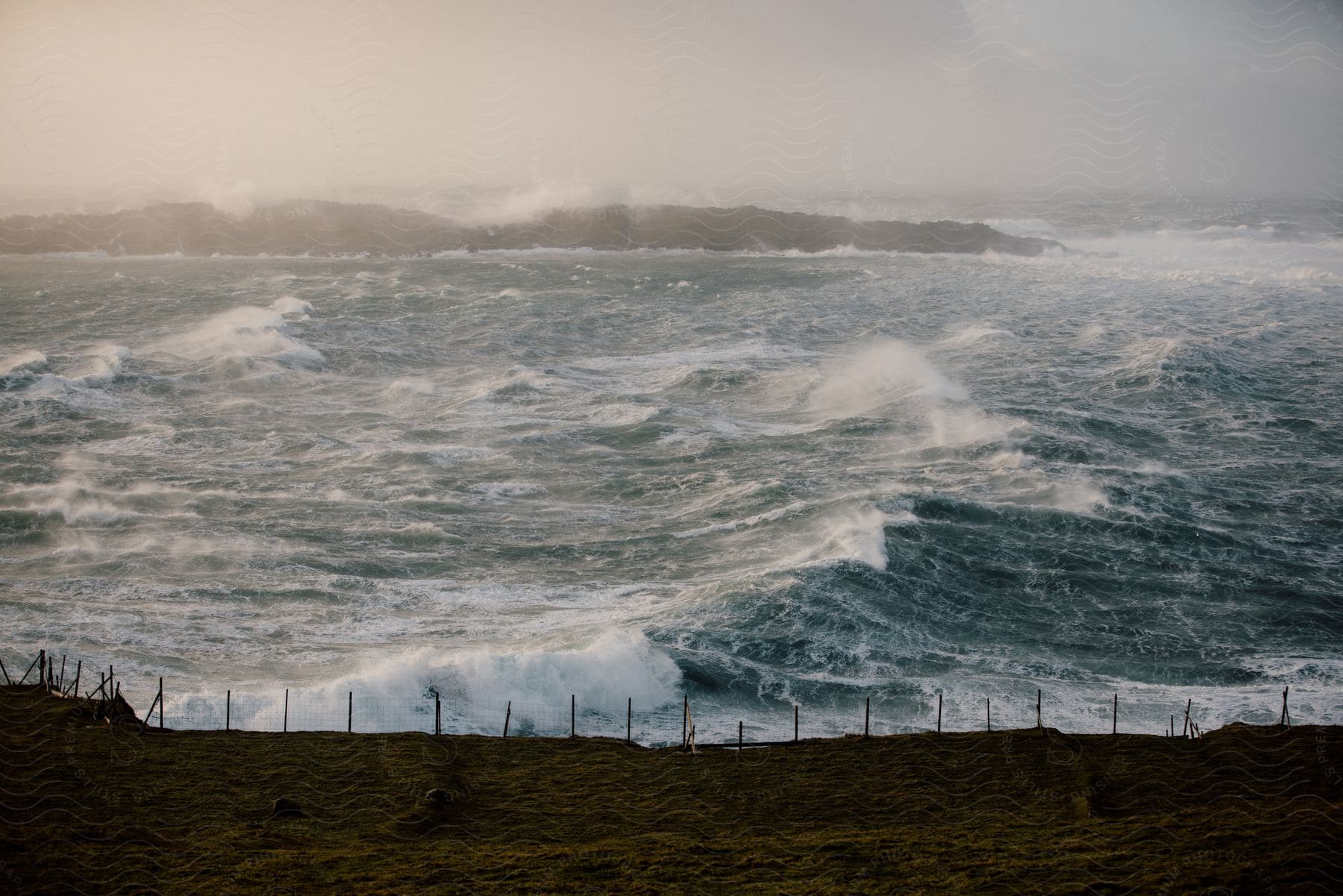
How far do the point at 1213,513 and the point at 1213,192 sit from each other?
182m

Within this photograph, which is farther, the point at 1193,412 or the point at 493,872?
the point at 1193,412

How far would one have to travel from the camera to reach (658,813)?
711 inches

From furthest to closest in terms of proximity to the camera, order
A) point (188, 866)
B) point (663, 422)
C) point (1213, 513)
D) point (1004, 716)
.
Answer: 1. point (663, 422)
2. point (1213, 513)
3. point (1004, 716)
4. point (188, 866)

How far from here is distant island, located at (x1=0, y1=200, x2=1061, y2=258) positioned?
111125 millimetres

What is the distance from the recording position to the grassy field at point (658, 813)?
1499 centimetres

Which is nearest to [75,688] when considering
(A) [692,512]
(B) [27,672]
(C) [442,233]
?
(B) [27,672]

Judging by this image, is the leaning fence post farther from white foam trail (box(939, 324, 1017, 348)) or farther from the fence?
white foam trail (box(939, 324, 1017, 348))

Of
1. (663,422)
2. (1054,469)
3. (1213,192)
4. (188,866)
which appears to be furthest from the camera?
(1213,192)

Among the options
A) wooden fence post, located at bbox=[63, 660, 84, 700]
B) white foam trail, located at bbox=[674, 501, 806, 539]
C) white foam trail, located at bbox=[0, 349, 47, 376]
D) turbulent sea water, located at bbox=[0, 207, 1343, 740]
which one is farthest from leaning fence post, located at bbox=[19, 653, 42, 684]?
white foam trail, located at bbox=[0, 349, 47, 376]

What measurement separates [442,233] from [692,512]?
90.3 metres

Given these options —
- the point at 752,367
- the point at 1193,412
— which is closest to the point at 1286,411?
the point at 1193,412

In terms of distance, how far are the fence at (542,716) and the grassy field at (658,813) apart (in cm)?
338

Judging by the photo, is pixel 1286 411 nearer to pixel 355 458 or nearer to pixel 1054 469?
pixel 1054 469

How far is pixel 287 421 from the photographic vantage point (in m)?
49.1
